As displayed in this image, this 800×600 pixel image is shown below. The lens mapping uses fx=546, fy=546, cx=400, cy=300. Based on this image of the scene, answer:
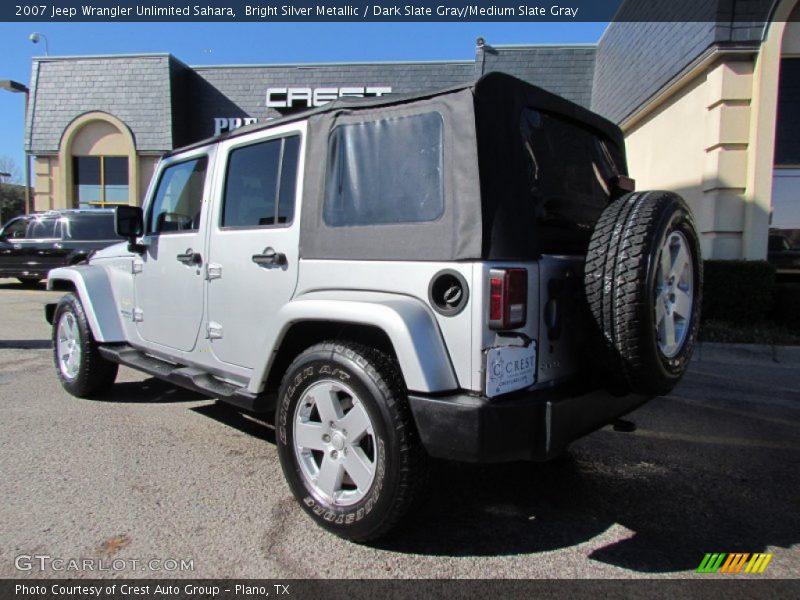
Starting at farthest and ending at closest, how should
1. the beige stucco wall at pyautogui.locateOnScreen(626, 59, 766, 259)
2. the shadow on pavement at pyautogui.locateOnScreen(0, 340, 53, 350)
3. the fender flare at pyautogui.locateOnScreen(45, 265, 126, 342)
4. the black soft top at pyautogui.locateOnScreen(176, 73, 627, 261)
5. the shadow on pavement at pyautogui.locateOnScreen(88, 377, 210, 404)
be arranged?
the beige stucco wall at pyautogui.locateOnScreen(626, 59, 766, 259)
the shadow on pavement at pyautogui.locateOnScreen(0, 340, 53, 350)
the shadow on pavement at pyautogui.locateOnScreen(88, 377, 210, 404)
the fender flare at pyautogui.locateOnScreen(45, 265, 126, 342)
the black soft top at pyautogui.locateOnScreen(176, 73, 627, 261)

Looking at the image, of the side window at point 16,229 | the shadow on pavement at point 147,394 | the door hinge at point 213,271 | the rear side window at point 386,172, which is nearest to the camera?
the rear side window at point 386,172

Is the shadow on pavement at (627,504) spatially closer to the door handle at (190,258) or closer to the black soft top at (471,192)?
the black soft top at (471,192)

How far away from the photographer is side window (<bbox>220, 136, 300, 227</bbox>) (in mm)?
2990

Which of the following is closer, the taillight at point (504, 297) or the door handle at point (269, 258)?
the taillight at point (504, 297)

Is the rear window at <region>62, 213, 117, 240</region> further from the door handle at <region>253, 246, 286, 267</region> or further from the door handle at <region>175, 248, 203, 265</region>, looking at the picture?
the door handle at <region>253, 246, 286, 267</region>

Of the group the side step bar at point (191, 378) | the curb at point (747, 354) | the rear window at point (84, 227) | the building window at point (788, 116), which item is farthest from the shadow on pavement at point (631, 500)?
the rear window at point (84, 227)

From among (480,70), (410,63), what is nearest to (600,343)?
(480,70)

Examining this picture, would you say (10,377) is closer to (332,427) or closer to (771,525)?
(332,427)

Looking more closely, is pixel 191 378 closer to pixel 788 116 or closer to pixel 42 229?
pixel 788 116

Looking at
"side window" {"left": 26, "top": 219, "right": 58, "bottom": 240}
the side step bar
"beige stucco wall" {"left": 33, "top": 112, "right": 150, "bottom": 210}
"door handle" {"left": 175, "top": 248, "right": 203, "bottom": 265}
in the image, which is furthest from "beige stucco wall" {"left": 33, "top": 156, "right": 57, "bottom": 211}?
"door handle" {"left": 175, "top": 248, "right": 203, "bottom": 265}

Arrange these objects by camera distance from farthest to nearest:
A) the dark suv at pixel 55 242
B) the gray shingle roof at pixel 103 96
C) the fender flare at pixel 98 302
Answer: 1. the gray shingle roof at pixel 103 96
2. the dark suv at pixel 55 242
3. the fender flare at pixel 98 302

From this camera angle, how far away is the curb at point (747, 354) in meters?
6.41

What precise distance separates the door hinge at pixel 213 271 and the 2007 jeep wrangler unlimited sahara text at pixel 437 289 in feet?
0.08

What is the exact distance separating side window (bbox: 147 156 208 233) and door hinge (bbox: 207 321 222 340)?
668mm
